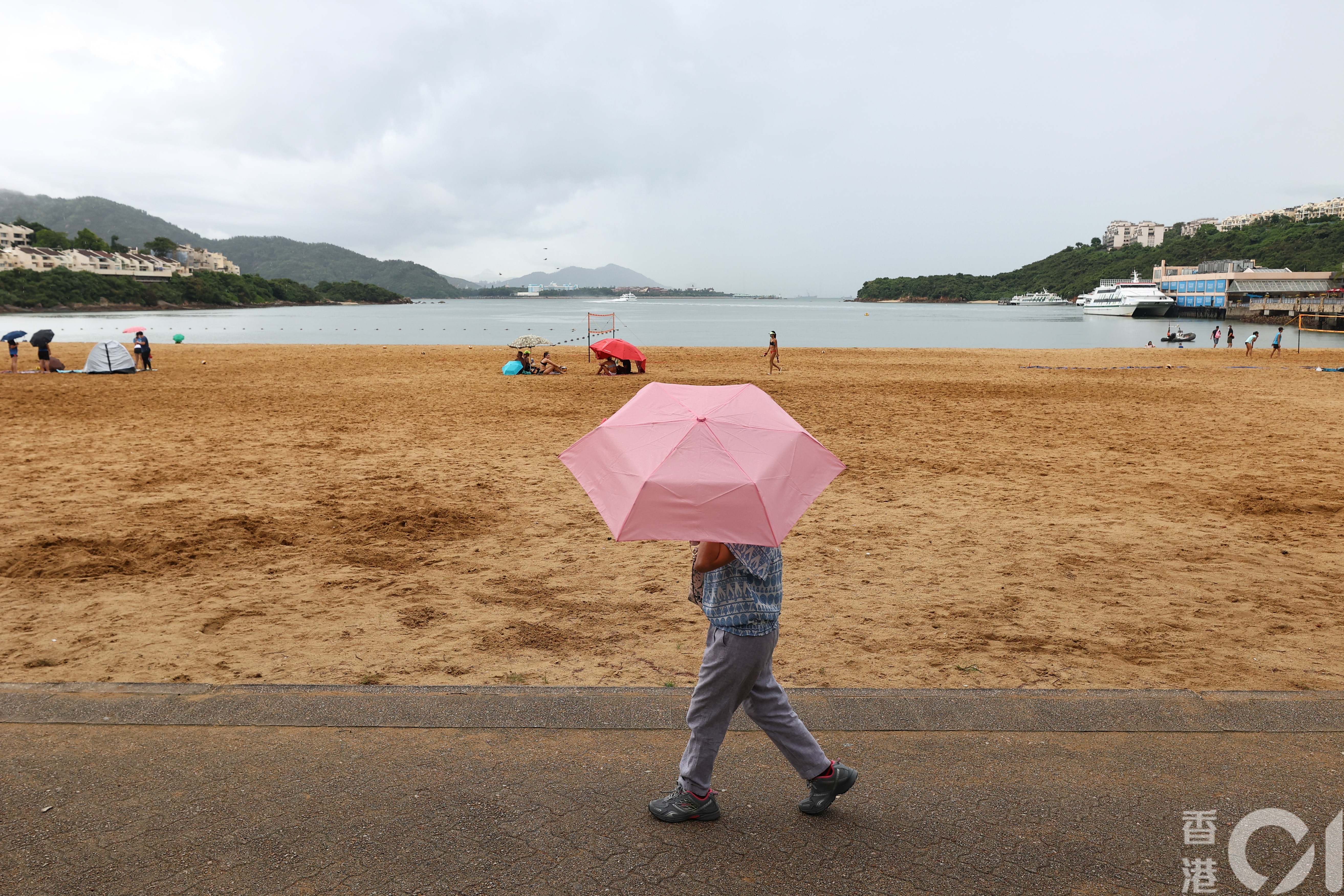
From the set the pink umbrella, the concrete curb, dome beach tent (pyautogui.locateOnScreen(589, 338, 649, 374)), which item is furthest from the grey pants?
dome beach tent (pyautogui.locateOnScreen(589, 338, 649, 374))

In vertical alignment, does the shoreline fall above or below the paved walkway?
above

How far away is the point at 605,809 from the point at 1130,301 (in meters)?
117

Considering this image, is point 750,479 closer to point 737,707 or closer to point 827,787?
point 737,707

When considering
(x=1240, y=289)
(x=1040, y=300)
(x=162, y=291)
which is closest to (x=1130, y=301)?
(x=1240, y=289)

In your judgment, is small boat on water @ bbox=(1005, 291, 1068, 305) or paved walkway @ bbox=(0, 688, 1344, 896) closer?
paved walkway @ bbox=(0, 688, 1344, 896)

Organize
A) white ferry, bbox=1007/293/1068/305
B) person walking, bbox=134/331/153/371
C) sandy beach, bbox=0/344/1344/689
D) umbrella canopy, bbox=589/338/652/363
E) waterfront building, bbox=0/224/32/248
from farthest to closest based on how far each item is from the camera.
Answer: white ferry, bbox=1007/293/1068/305, waterfront building, bbox=0/224/32/248, umbrella canopy, bbox=589/338/652/363, person walking, bbox=134/331/153/371, sandy beach, bbox=0/344/1344/689

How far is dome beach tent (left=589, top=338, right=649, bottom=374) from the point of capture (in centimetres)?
2558

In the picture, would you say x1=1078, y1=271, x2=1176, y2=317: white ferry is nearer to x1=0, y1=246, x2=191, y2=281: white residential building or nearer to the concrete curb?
the concrete curb

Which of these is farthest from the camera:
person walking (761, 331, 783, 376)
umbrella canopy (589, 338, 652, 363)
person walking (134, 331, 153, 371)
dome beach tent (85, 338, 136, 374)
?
person walking (761, 331, 783, 376)

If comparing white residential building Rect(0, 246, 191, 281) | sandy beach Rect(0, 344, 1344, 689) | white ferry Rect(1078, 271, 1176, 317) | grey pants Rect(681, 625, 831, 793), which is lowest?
sandy beach Rect(0, 344, 1344, 689)

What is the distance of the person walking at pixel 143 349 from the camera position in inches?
993

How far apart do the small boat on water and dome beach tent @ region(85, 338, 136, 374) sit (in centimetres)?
18510

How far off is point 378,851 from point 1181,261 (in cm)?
18075

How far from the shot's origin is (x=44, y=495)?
9.48 metres
